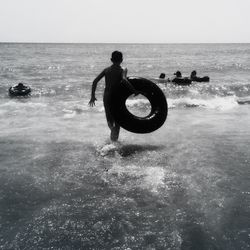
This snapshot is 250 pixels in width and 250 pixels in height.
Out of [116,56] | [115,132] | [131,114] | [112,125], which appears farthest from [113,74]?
[115,132]

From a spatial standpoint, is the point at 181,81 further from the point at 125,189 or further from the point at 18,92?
the point at 125,189

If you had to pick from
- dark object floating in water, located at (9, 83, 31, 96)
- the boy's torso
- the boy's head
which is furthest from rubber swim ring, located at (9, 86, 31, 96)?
the boy's head

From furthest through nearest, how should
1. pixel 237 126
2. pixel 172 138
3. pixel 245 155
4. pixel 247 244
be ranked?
pixel 237 126, pixel 172 138, pixel 245 155, pixel 247 244

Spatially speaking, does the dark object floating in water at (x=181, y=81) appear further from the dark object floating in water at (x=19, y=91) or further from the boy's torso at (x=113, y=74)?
the boy's torso at (x=113, y=74)

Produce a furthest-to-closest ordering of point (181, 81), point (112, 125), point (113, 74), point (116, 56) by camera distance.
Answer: point (181, 81) < point (112, 125) < point (113, 74) < point (116, 56)

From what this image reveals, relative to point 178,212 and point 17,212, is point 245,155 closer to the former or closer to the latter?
point 178,212

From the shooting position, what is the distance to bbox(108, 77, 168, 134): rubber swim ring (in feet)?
22.3

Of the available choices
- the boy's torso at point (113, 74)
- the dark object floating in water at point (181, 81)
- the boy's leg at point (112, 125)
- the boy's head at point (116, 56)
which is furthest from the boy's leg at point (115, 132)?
the dark object floating in water at point (181, 81)

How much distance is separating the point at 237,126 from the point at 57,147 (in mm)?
4975

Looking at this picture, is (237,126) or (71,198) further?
(237,126)

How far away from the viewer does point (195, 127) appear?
9148mm

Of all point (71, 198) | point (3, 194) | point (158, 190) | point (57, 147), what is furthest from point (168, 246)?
point (57, 147)

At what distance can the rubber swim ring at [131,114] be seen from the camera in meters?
6.79

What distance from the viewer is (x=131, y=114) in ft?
22.7
